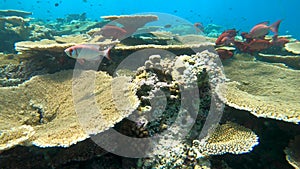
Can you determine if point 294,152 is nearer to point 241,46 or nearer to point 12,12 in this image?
point 241,46

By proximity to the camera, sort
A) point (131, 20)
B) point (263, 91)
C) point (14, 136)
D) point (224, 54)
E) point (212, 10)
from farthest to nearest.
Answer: point (212, 10)
point (131, 20)
point (224, 54)
point (263, 91)
point (14, 136)

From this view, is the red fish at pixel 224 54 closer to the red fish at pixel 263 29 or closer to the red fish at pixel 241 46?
the red fish at pixel 241 46

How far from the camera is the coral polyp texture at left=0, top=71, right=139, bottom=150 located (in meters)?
2.22

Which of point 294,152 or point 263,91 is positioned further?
point 263,91

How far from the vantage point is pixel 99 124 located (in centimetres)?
228

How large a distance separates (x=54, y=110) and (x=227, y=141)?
231 centimetres

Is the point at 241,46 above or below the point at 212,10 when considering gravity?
below

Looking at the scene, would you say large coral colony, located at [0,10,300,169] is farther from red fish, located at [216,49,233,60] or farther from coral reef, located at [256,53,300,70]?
coral reef, located at [256,53,300,70]

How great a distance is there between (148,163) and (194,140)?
1.99 ft

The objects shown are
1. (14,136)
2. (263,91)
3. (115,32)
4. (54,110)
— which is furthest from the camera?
(115,32)

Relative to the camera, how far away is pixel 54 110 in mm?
3023

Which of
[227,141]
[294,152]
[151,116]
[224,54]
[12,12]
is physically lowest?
[294,152]

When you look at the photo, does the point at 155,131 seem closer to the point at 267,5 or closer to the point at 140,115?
the point at 140,115

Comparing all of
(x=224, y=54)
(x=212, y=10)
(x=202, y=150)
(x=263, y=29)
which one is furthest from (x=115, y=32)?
(x=212, y=10)
